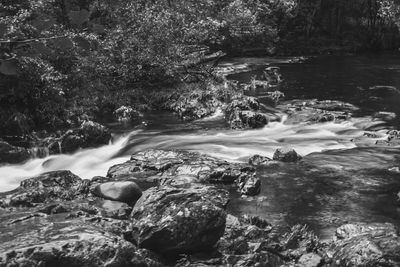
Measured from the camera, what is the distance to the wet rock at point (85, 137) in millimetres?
12987

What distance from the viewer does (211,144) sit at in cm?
1354

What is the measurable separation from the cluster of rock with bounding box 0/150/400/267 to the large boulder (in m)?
1.04

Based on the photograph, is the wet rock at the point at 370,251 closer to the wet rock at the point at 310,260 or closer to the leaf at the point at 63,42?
the wet rock at the point at 310,260

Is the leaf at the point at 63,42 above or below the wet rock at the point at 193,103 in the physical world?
above

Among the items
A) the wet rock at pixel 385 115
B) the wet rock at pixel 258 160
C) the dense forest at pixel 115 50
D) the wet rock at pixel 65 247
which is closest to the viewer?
the dense forest at pixel 115 50

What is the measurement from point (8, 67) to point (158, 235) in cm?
477

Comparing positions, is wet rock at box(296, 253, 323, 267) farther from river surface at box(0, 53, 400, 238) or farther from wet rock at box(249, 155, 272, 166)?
wet rock at box(249, 155, 272, 166)

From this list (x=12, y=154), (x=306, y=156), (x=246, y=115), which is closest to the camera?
(x=306, y=156)

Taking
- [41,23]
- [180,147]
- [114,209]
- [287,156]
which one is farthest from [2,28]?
[180,147]

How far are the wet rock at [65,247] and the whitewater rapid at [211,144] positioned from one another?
536 cm

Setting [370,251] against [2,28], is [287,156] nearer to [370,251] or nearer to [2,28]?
[370,251]

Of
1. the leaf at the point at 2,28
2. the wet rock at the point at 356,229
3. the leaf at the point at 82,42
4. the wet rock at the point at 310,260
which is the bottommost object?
the wet rock at the point at 310,260

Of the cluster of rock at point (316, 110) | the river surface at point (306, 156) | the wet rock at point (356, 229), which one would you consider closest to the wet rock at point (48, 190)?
the river surface at point (306, 156)

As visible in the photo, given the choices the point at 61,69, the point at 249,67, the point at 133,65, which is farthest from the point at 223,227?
the point at 249,67
